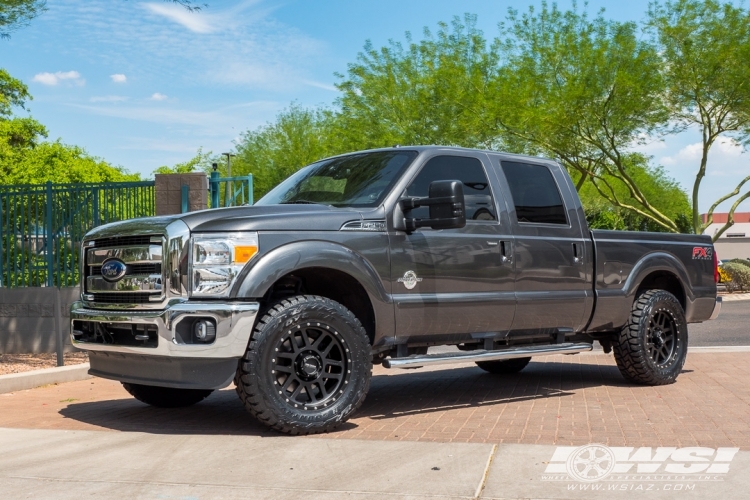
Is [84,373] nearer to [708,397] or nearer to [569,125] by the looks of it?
[708,397]

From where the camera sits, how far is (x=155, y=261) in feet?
20.8

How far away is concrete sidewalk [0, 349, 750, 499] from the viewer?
4871mm

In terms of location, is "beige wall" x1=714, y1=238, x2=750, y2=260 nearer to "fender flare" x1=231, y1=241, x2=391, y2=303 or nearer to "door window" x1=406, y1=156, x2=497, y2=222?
"door window" x1=406, y1=156, x2=497, y2=222

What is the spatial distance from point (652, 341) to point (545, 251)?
6.25 feet

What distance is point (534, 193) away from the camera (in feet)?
27.2

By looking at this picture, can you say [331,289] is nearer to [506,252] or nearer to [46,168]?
[506,252]

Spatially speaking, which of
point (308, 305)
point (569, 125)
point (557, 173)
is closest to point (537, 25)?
point (569, 125)

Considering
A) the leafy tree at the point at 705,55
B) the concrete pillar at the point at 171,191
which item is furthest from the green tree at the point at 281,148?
the concrete pillar at the point at 171,191

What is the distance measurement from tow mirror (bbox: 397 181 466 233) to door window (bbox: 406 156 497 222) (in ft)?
1.32

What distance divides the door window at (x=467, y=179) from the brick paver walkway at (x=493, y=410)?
1.64 m

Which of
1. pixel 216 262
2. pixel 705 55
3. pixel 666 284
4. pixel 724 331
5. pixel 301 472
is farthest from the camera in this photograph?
pixel 705 55

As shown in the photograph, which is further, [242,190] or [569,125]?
[569,125]

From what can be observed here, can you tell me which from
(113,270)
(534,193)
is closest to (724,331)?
(534,193)

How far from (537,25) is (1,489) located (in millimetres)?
30073
